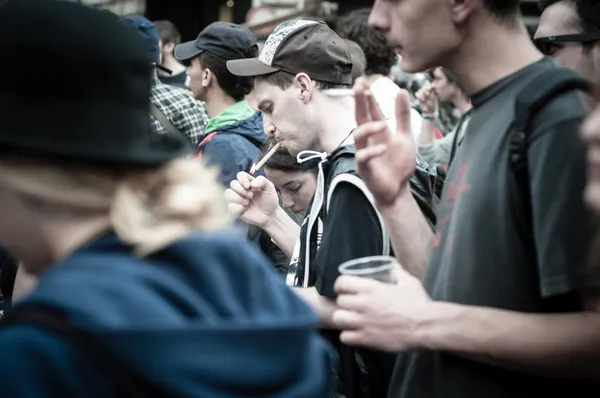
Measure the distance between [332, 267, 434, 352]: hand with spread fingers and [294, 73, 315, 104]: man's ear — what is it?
1.63m

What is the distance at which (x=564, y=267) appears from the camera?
1.90 metres

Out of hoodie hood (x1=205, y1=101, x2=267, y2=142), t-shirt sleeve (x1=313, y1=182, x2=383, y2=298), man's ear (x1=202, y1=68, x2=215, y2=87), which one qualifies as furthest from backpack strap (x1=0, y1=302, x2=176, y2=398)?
man's ear (x1=202, y1=68, x2=215, y2=87)

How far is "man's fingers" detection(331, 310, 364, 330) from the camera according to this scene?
82.3 inches

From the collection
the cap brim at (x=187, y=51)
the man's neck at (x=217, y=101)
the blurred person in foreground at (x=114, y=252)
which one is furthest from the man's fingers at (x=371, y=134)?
the cap brim at (x=187, y=51)

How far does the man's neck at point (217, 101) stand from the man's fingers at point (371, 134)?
11.3 feet

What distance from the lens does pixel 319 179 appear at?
3.19 meters

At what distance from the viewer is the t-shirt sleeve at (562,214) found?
6.22 ft

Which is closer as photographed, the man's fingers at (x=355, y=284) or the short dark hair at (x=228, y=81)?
the man's fingers at (x=355, y=284)

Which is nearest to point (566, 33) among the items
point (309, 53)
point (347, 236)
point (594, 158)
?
point (309, 53)

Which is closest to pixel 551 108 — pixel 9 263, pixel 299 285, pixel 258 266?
pixel 258 266

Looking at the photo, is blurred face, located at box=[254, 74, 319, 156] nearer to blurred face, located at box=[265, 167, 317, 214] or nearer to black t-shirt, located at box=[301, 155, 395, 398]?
blurred face, located at box=[265, 167, 317, 214]

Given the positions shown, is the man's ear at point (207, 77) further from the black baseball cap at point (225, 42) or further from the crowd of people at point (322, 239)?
the crowd of people at point (322, 239)

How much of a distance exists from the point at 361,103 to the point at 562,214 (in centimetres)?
69

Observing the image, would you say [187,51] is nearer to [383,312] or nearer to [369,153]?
[369,153]
